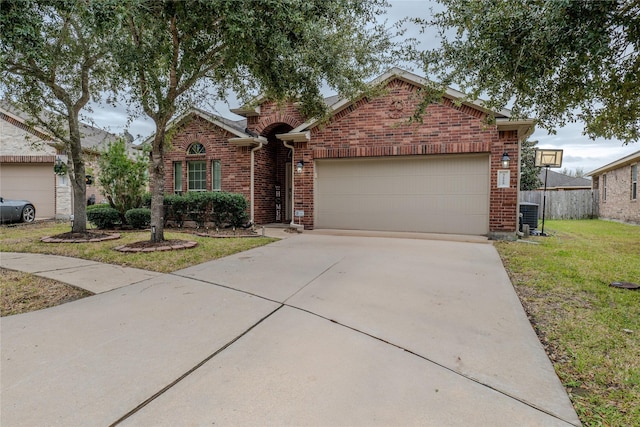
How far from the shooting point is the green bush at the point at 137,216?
10.4m

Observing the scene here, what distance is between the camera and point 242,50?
17.6 ft

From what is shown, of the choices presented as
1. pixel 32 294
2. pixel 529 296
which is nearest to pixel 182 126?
pixel 32 294

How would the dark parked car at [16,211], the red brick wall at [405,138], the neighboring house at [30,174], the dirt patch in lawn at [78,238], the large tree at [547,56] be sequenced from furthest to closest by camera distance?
the neighboring house at [30,174] → the dark parked car at [16,211] → the red brick wall at [405,138] → the dirt patch in lawn at [78,238] → the large tree at [547,56]

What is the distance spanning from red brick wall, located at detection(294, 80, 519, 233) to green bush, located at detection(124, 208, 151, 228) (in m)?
4.63

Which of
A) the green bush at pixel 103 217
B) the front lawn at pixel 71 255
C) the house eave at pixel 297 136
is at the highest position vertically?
the house eave at pixel 297 136

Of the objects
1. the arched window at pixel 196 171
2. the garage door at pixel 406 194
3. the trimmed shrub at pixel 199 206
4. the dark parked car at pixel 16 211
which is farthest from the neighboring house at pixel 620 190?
the dark parked car at pixel 16 211

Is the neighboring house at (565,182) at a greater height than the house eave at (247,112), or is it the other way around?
the house eave at (247,112)

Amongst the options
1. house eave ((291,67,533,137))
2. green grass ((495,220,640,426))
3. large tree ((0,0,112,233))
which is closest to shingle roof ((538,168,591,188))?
house eave ((291,67,533,137))

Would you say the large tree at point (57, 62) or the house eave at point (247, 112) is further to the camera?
the house eave at point (247, 112)

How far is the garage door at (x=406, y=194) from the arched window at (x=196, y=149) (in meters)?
4.79

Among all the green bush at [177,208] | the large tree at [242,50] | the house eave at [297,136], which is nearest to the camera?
the large tree at [242,50]

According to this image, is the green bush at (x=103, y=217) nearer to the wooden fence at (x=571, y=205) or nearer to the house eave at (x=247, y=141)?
the house eave at (x=247, y=141)

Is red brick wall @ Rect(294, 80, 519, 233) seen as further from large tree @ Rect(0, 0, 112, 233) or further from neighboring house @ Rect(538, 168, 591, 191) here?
neighboring house @ Rect(538, 168, 591, 191)

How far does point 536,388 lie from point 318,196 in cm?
896
